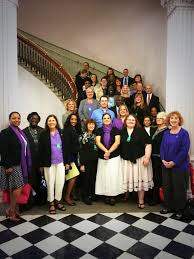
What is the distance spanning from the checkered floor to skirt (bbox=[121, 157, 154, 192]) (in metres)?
0.45


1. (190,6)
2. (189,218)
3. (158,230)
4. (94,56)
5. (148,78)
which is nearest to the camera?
(158,230)

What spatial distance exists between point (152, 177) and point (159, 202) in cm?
53

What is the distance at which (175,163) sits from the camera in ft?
14.5

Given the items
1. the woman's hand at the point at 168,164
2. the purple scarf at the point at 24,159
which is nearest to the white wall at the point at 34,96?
the purple scarf at the point at 24,159

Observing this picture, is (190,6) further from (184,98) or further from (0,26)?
(0,26)

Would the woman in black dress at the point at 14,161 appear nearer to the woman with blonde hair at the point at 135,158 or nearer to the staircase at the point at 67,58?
the woman with blonde hair at the point at 135,158

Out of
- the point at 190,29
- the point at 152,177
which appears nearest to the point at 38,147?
the point at 152,177

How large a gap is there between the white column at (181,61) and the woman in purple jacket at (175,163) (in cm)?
120

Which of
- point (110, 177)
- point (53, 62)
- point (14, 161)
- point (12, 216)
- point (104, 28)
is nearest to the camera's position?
point (14, 161)

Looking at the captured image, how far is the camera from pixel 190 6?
5.48 meters

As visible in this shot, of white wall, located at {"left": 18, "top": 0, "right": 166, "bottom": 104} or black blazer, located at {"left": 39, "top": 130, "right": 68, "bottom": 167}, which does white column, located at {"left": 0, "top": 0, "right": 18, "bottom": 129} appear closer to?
black blazer, located at {"left": 39, "top": 130, "right": 68, "bottom": 167}

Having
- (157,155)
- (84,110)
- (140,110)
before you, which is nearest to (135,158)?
(157,155)

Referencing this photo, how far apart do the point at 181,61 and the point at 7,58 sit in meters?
3.19

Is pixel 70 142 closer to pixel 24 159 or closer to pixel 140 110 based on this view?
pixel 24 159
